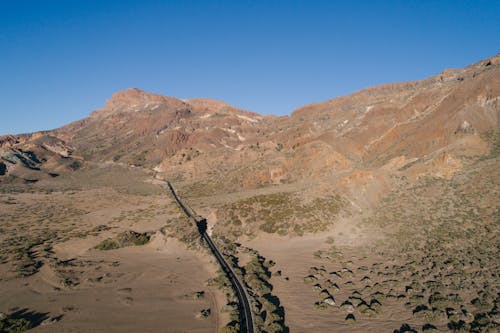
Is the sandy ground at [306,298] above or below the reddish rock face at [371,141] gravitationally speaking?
below

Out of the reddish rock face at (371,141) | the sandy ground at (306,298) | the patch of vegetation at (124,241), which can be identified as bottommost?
the sandy ground at (306,298)

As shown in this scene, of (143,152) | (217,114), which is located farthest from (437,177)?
(217,114)

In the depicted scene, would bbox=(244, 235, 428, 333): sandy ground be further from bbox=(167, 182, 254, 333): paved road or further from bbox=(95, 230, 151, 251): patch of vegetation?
bbox=(95, 230, 151, 251): patch of vegetation

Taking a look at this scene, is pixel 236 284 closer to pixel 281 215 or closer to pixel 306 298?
pixel 306 298

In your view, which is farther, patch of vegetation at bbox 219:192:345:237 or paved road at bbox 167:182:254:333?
patch of vegetation at bbox 219:192:345:237

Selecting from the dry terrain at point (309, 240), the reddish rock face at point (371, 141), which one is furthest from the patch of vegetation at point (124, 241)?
the reddish rock face at point (371, 141)

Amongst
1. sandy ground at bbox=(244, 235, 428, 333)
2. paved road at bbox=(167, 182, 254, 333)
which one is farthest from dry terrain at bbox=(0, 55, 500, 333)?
paved road at bbox=(167, 182, 254, 333)

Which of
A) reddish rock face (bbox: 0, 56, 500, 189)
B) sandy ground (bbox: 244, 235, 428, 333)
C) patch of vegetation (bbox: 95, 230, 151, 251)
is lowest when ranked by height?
sandy ground (bbox: 244, 235, 428, 333)

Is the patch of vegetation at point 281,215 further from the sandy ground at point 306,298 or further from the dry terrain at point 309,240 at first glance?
the sandy ground at point 306,298

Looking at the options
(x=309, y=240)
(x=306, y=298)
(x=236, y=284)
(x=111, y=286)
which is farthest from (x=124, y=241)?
(x=306, y=298)

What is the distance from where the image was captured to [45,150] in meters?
140

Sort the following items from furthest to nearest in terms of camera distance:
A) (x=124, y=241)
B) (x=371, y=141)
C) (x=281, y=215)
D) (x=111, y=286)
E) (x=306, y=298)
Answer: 1. (x=371, y=141)
2. (x=281, y=215)
3. (x=124, y=241)
4. (x=111, y=286)
5. (x=306, y=298)

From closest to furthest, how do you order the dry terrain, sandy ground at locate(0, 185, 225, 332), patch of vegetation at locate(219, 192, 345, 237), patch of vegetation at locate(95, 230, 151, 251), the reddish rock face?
1. sandy ground at locate(0, 185, 225, 332)
2. the dry terrain
3. patch of vegetation at locate(95, 230, 151, 251)
4. patch of vegetation at locate(219, 192, 345, 237)
5. the reddish rock face

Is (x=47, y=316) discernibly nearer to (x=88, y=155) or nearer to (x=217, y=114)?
(x=88, y=155)
